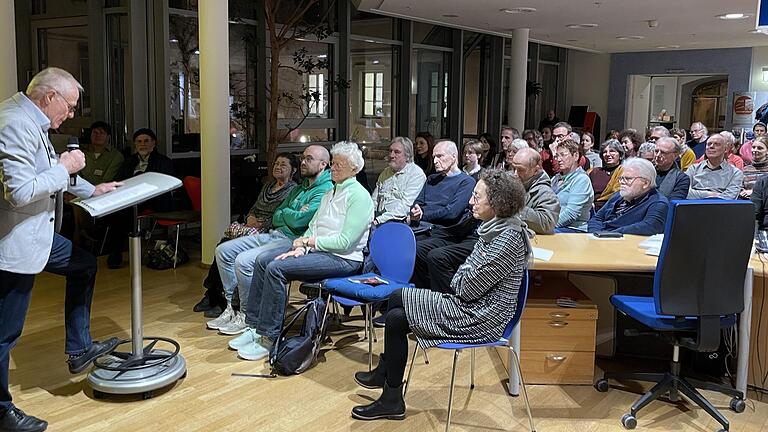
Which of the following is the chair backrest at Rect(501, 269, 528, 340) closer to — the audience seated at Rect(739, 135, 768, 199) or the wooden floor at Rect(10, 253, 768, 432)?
the wooden floor at Rect(10, 253, 768, 432)

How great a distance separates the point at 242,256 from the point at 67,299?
1.22 meters

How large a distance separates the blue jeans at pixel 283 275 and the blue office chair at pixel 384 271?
0.09 m

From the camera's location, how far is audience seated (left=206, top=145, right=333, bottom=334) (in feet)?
15.6

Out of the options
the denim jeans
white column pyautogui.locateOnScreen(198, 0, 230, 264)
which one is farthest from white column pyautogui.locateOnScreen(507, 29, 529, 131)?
the denim jeans

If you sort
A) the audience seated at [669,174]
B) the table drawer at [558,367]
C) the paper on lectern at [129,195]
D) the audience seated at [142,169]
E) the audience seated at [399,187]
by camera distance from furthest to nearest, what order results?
the audience seated at [142,169]
the audience seated at [399,187]
the audience seated at [669,174]
the table drawer at [558,367]
the paper on lectern at [129,195]

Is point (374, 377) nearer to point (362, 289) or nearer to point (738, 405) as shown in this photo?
point (362, 289)

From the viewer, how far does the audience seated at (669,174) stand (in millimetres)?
5535

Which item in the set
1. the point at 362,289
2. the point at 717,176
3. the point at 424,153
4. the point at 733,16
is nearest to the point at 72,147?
the point at 362,289

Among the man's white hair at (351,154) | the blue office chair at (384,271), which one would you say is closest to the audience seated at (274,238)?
the man's white hair at (351,154)

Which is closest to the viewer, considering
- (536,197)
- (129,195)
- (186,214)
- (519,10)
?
(129,195)

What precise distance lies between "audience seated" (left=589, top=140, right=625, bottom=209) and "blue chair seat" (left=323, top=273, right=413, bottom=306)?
349 centimetres

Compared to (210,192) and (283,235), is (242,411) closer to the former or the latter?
(283,235)

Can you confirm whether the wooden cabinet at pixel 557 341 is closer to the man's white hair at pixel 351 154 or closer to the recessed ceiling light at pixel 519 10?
the man's white hair at pixel 351 154

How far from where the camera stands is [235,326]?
16.2ft
